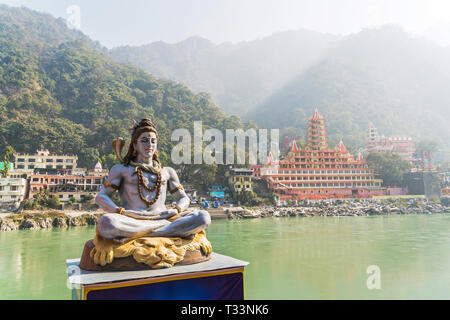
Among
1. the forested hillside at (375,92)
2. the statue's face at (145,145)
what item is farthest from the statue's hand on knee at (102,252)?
the forested hillside at (375,92)

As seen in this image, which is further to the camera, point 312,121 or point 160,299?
point 312,121

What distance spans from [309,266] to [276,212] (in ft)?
63.5

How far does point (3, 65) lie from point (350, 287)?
5204cm

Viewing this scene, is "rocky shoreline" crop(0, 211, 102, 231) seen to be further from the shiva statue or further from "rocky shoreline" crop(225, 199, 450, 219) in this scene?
the shiva statue

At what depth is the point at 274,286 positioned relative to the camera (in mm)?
6070

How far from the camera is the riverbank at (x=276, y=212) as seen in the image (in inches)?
774

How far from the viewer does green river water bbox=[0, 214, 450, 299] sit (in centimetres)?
586

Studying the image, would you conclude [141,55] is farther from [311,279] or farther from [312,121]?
[311,279]

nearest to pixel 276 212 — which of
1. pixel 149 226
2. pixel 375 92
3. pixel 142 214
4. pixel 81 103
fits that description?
pixel 142 214

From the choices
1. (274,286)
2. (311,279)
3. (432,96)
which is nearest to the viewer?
(274,286)

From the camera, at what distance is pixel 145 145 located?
14.6 ft

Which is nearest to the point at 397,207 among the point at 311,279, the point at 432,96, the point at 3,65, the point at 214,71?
the point at 311,279
